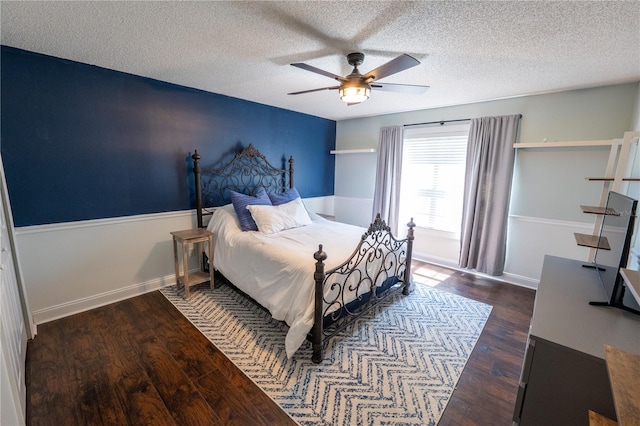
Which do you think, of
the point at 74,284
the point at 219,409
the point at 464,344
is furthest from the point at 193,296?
the point at 464,344

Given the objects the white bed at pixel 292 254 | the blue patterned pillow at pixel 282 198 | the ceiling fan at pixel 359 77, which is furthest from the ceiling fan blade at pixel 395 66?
the blue patterned pillow at pixel 282 198

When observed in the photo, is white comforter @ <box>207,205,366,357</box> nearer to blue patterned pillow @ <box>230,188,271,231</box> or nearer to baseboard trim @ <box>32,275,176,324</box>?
blue patterned pillow @ <box>230,188,271,231</box>

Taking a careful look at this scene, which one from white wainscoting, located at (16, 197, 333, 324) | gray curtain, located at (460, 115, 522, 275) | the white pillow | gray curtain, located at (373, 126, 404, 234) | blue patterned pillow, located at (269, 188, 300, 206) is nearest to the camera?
white wainscoting, located at (16, 197, 333, 324)

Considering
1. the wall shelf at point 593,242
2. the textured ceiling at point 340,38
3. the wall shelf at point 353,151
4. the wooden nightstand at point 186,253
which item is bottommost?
the wooden nightstand at point 186,253

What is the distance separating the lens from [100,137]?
103 inches

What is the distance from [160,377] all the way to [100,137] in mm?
2300

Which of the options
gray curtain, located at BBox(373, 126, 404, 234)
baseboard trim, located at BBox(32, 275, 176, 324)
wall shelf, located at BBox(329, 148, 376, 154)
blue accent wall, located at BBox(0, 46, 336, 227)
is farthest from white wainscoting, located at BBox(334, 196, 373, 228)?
baseboard trim, located at BBox(32, 275, 176, 324)

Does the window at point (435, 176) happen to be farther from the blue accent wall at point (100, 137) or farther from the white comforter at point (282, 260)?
the blue accent wall at point (100, 137)

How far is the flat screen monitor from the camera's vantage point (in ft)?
4.49

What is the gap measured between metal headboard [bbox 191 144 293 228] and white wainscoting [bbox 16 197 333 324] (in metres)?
0.33

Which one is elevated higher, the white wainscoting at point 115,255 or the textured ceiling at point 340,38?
the textured ceiling at point 340,38

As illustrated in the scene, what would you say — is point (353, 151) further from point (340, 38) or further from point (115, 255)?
point (115, 255)

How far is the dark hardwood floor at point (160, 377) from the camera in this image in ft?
5.21

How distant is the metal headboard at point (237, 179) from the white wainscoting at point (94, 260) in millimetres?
326
